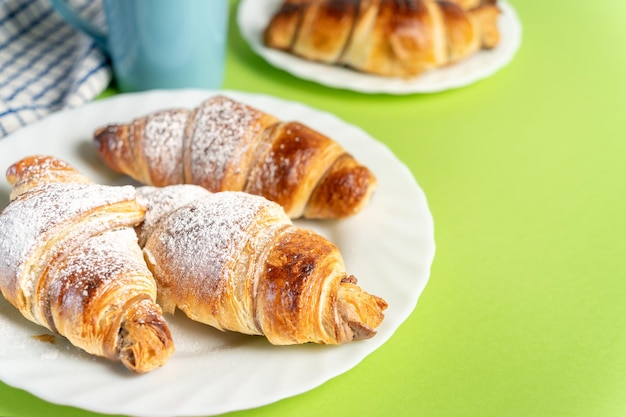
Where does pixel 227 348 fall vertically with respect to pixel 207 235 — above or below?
below

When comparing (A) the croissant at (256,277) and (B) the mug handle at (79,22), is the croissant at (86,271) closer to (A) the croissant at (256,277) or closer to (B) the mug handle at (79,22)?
→ (A) the croissant at (256,277)

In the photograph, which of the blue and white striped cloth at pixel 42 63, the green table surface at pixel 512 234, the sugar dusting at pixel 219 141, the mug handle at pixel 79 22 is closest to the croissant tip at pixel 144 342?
the green table surface at pixel 512 234

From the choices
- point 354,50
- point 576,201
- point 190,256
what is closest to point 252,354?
point 190,256

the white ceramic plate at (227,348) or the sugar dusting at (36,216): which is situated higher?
the sugar dusting at (36,216)

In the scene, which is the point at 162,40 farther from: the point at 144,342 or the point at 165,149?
the point at 144,342

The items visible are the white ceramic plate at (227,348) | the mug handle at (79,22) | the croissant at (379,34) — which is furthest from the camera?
the croissant at (379,34)

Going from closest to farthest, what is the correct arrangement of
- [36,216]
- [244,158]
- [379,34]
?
[36,216] → [244,158] → [379,34]

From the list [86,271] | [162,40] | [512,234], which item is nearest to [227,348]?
[86,271]

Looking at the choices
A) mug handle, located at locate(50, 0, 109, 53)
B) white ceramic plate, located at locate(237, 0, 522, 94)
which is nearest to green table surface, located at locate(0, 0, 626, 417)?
white ceramic plate, located at locate(237, 0, 522, 94)
